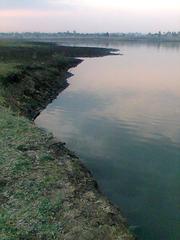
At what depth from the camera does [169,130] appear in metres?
29.3

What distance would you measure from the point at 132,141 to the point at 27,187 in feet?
42.0

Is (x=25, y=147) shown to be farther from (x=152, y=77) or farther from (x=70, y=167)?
(x=152, y=77)

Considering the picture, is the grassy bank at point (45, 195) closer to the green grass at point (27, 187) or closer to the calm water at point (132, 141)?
the green grass at point (27, 187)

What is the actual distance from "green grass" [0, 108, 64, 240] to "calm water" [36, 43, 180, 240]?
3.14 metres

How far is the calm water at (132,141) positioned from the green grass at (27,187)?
124 inches

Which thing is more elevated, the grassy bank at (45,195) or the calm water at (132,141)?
the grassy bank at (45,195)

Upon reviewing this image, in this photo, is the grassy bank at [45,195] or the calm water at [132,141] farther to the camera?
the calm water at [132,141]

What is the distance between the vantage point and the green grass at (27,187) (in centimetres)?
1202

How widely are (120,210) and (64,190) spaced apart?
2.66 metres

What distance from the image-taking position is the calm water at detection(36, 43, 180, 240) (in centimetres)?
1634

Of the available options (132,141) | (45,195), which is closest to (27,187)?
(45,195)

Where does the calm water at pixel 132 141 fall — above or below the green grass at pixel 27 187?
below

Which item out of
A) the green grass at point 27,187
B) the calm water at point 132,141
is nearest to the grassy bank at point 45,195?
the green grass at point 27,187

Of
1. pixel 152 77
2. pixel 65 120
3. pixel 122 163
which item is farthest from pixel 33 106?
pixel 152 77
